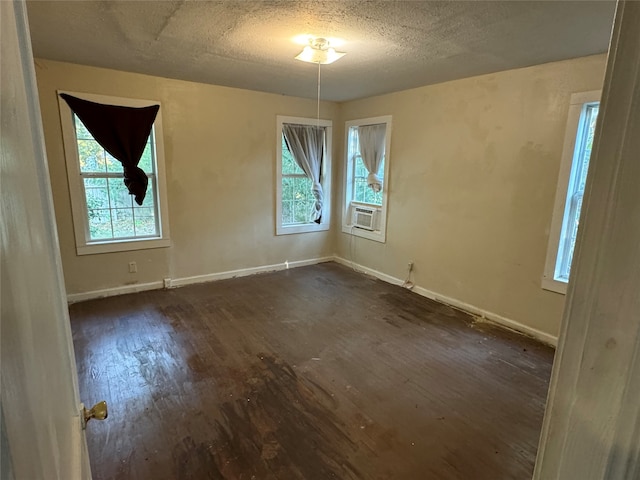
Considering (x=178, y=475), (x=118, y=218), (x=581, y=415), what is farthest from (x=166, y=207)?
(x=581, y=415)

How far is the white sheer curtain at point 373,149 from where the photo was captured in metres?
4.72

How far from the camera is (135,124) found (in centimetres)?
382

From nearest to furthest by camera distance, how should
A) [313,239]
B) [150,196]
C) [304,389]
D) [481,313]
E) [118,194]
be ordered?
[304,389] < [481,313] < [118,194] < [150,196] < [313,239]

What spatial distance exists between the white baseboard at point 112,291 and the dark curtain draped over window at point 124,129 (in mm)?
981

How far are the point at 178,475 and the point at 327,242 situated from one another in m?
4.13

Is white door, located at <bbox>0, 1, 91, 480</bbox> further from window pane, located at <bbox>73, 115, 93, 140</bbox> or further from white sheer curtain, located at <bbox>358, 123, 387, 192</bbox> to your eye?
white sheer curtain, located at <bbox>358, 123, 387, 192</bbox>

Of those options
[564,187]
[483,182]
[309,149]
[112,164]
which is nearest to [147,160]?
[112,164]

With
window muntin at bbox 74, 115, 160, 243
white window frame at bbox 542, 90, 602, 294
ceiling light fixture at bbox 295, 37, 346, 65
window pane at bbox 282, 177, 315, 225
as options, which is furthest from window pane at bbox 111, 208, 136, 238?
white window frame at bbox 542, 90, 602, 294

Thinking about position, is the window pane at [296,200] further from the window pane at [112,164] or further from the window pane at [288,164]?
the window pane at [112,164]

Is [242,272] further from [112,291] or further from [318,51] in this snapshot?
[318,51]

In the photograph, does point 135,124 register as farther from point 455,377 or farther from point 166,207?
point 455,377

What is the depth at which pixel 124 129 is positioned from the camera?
3.77m

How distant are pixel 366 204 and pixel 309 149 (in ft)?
3.69

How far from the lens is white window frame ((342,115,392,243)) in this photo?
4602mm
